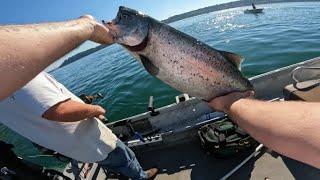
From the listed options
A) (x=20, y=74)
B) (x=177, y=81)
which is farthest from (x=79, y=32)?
(x=177, y=81)

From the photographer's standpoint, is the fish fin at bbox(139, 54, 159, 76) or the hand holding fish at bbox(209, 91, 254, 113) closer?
the hand holding fish at bbox(209, 91, 254, 113)

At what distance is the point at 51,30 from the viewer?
1.56m

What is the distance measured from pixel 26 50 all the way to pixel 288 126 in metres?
1.56

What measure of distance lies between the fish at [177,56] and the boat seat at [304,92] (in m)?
2.39

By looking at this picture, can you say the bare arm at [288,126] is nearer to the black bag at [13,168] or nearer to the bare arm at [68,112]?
the bare arm at [68,112]

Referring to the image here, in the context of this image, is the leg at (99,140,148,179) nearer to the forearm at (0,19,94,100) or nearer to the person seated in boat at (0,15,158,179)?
the person seated in boat at (0,15,158,179)

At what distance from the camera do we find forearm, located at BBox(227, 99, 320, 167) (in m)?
1.58

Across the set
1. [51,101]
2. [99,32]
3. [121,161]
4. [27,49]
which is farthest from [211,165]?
[27,49]

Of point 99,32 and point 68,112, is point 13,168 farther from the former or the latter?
point 99,32

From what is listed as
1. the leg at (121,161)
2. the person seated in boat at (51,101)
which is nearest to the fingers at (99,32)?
the person seated in boat at (51,101)

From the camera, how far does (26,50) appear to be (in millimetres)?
1336

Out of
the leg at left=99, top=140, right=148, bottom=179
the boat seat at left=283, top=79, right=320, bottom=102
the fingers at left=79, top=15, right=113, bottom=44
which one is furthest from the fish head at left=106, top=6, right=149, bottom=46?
the boat seat at left=283, top=79, right=320, bottom=102

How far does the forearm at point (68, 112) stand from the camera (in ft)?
11.1

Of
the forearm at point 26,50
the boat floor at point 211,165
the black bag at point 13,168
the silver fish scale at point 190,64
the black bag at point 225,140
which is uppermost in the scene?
the forearm at point 26,50
